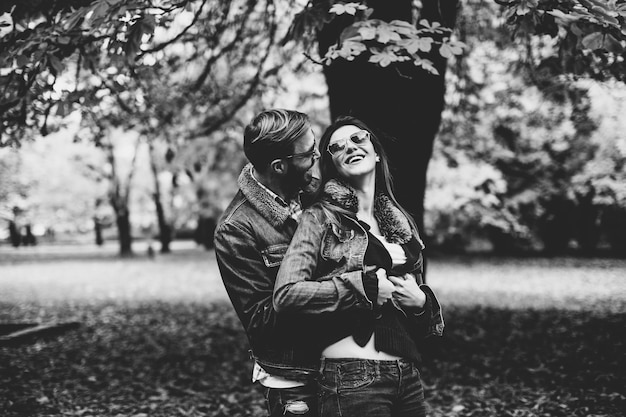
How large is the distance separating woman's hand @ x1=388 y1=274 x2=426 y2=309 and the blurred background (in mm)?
1150

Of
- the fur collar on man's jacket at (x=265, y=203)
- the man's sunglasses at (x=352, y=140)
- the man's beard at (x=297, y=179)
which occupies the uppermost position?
the man's sunglasses at (x=352, y=140)

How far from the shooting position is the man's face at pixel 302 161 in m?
2.41

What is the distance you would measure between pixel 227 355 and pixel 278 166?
250 inches

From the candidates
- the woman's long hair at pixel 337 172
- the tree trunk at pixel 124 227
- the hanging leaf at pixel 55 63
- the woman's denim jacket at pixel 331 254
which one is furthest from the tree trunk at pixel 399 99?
the tree trunk at pixel 124 227

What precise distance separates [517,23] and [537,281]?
49.4 feet

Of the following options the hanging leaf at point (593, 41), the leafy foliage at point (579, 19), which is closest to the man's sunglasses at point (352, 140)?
the leafy foliage at point (579, 19)

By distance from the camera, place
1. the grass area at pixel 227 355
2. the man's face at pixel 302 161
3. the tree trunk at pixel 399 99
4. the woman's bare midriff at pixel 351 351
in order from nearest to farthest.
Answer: the woman's bare midriff at pixel 351 351 → the man's face at pixel 302 161 → the tree trunk at pixel 399 99 → the grass area at pixel 227 355

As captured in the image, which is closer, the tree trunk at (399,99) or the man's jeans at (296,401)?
the man's jeans at (296,401)

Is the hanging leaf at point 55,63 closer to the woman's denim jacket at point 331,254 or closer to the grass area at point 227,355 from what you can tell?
the woman's denim jacket at point 331,254

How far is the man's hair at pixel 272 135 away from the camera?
2.36 metres

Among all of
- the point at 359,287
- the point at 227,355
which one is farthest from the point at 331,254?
the point at 227,355

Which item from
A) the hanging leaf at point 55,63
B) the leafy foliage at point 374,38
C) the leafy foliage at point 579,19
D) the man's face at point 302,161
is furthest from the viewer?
the hanging leaf at point 55,63

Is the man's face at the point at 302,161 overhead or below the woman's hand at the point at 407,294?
overhead

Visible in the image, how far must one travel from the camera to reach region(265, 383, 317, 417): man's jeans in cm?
235
